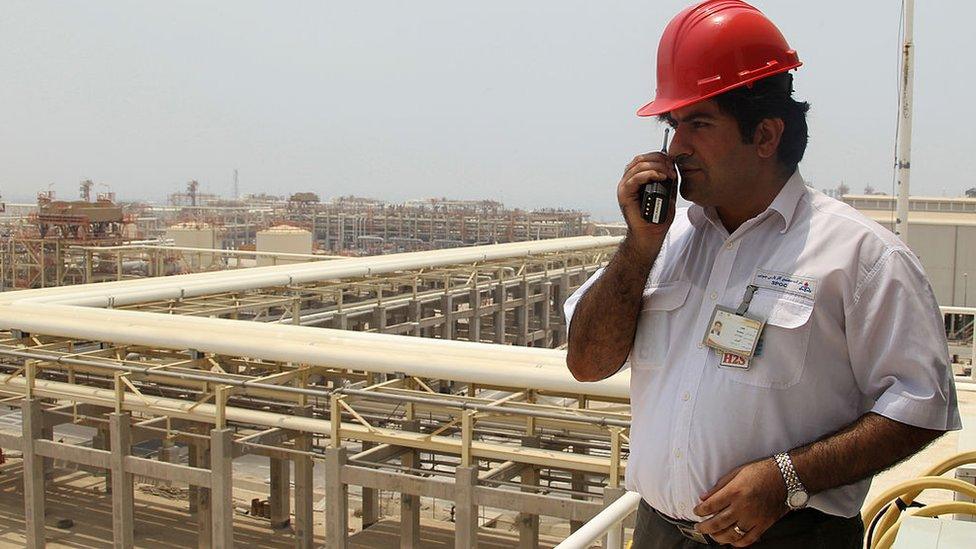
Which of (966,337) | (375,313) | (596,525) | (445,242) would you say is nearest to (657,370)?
(596,525)

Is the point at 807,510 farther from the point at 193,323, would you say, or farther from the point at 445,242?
the point at 445,242

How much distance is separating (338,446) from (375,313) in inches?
402

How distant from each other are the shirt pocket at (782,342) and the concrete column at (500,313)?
74.6ft

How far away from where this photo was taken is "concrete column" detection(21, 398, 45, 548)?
41.1 feet

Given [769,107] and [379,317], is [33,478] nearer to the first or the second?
A: [379,317]

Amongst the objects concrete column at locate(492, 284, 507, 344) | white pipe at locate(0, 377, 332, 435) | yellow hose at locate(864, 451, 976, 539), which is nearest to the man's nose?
yellow hose at locate(864, 451, 976, 539)

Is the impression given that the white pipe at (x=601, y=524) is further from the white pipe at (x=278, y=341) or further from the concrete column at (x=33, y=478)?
the concrete column at (x=33, y=478)

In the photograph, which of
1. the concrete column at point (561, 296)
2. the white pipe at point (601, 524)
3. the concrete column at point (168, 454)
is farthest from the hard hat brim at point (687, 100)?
the concrete column at point (561, 296)

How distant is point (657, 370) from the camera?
212cm

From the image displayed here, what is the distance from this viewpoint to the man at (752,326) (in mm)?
1820

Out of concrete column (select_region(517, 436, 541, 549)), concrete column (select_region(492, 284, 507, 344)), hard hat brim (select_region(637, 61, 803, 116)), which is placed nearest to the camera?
hard hat brim (select_region(637, 61, 803, 116))

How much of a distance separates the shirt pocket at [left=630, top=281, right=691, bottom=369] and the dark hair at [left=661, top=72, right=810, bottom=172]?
36cm

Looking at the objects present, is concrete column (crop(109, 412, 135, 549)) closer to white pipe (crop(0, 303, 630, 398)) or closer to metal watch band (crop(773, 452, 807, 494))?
white pipe (crop(0, 303, 630, 398))

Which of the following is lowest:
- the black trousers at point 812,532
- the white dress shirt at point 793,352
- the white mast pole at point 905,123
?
the black trousers at point 812,532
